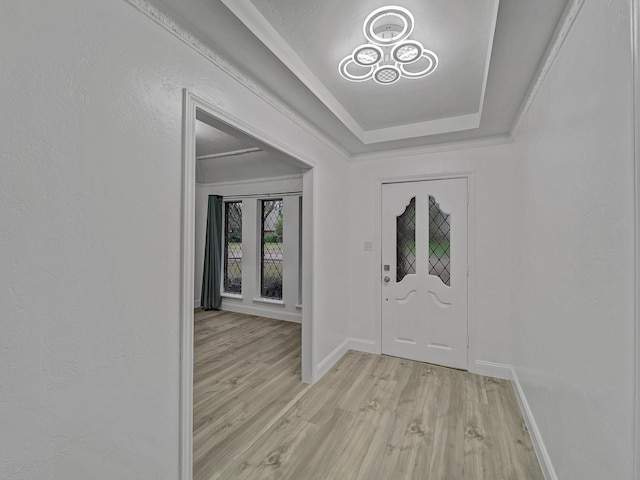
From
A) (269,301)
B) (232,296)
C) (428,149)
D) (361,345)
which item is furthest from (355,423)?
(232,296)

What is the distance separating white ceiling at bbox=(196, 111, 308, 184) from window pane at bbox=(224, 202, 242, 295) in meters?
0.59

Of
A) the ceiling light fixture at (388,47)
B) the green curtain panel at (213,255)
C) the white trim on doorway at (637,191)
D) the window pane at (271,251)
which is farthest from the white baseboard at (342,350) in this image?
the green curtain panel at (213,255)

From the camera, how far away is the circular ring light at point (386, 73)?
5.84 ft

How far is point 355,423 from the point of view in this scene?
214 cm

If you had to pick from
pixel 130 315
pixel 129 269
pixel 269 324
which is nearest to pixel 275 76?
pixel 129 269

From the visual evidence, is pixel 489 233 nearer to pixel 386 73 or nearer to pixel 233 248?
pixel 386 73

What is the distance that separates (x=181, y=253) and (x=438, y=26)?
1841mm

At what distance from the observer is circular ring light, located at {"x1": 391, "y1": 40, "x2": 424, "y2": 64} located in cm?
160

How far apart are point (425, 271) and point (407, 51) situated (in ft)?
7.23

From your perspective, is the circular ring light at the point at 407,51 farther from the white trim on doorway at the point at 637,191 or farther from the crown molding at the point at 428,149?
the crown molding at the point at 428,149

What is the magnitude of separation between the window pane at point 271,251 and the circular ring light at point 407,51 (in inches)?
139

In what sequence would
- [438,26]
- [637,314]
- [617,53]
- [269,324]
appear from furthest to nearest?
[269,324] < [438,26] < [617,53] < [637,314]

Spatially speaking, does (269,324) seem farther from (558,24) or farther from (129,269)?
(558,24)

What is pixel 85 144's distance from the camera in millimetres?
1069
